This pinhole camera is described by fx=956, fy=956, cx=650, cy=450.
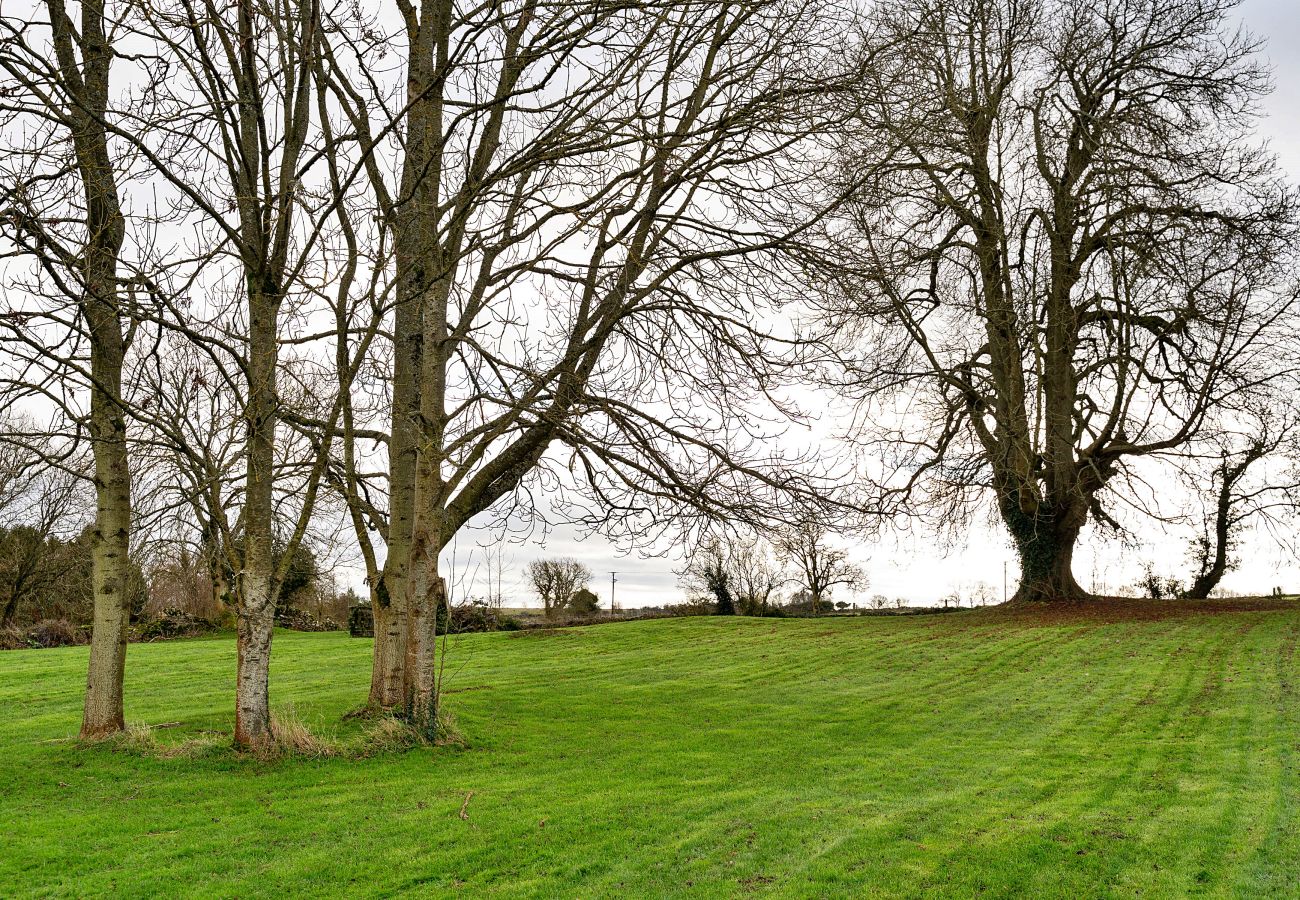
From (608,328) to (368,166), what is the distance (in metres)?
3.93

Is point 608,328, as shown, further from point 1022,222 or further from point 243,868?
point 1022,222

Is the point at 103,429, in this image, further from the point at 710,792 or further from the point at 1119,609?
the point at 1119,609

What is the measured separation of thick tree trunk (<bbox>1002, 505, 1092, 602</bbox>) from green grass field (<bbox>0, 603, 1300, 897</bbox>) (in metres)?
7.90

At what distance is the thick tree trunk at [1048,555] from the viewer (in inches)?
975

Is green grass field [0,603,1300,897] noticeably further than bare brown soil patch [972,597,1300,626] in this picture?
No

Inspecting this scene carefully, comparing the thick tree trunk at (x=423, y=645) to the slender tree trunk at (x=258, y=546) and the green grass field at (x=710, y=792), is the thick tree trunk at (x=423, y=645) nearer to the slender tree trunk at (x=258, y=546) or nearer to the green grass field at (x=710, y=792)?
the green grass field at (x=710, y=792)

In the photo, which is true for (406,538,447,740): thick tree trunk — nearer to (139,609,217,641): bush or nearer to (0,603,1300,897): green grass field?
(0,603,1300,897): green grass field

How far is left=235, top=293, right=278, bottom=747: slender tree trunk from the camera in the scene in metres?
9.51

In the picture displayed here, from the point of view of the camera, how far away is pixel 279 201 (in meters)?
9.80

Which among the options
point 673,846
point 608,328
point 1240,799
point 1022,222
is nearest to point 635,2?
point 608,328

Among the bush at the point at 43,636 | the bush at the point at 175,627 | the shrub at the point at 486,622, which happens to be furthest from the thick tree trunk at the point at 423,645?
the bush at the point at 43,636

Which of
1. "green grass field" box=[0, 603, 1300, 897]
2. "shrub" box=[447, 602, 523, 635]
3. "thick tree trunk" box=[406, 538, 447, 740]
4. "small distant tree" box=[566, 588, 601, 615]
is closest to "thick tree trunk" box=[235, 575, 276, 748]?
"green grass field" box=[0, 603, 1300, 897]

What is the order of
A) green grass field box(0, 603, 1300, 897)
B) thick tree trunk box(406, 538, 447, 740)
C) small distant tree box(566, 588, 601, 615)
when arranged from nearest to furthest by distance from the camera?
green grass field box(0, 603, 1300, 897), thick tree trunk box(406, 538, 447, 740), small distant tree box(566, 588, 601, 615)

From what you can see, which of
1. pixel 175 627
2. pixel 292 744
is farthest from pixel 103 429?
pixel 175 627
